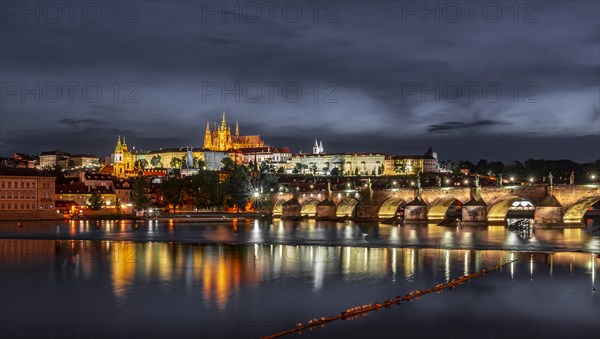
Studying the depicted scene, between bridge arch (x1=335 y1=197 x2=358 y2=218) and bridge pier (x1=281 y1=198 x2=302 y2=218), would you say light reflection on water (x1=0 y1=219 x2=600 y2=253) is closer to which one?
bridge arch (x1=335 y1=197 x2=358 y2=218)

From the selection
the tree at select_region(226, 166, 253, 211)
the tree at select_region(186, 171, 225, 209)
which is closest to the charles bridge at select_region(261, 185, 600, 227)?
the tree at select_region(226, 166, 253, 211)

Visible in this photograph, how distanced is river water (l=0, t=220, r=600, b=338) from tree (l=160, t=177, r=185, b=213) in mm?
46501

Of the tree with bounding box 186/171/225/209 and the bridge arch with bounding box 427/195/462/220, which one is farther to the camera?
the tree with bounding box 186/171/225/209

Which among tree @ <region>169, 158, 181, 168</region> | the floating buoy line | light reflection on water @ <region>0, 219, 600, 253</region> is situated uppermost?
tree @ <region>169, 158, 181, 168</region>

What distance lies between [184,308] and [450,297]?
8.85 m

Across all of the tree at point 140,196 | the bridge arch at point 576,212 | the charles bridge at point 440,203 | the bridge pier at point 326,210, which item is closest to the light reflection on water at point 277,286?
the charles bridge at point 440,203

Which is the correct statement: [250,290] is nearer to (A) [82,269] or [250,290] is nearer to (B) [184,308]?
(B) [184,308]

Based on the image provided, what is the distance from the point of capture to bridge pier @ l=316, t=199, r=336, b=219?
3228 inches

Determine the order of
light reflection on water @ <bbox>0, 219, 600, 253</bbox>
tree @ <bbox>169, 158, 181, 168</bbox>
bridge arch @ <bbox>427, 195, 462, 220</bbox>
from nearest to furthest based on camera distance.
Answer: light reflection on water @ <bbox>0, 219, 600, 253</bbox> → bridge arch @ <bbox>427, 195, 462, 220</bbox> → tree @ <bbox>169, 158, 181, 168</bbox>

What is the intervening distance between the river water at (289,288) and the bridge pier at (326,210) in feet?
120

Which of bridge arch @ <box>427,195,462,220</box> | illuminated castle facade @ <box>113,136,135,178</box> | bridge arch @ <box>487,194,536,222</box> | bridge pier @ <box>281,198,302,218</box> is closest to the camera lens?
bridge arch @ <box>487,194,536,222</box>

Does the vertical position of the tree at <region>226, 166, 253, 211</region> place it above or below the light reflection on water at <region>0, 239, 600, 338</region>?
above

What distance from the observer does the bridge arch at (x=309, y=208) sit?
8716cm

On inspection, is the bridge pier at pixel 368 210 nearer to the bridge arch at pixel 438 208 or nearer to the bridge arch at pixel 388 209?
the bridge arch at pixel 388 209
